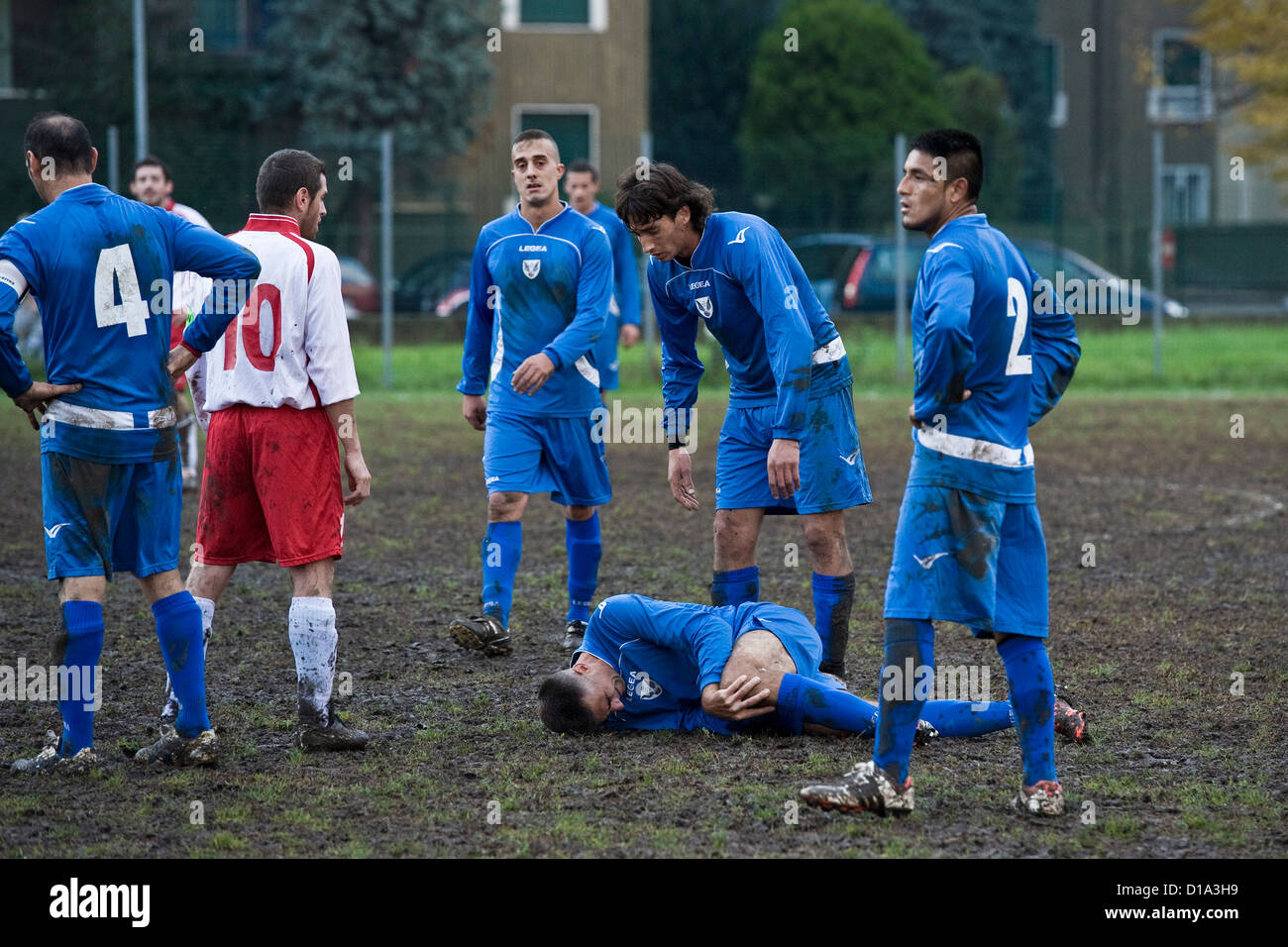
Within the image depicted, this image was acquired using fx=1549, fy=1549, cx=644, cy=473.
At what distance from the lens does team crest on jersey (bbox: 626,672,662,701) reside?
5.62m

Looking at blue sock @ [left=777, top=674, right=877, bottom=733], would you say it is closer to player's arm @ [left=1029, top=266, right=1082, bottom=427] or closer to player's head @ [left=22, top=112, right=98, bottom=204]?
player's arm @ [left=1029, top=266, right=1082, bottom=427]

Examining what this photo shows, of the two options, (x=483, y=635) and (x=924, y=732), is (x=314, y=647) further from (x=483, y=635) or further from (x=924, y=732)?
(x=924, y=732)

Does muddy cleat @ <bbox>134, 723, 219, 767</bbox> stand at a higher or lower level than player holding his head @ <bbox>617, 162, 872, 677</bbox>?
lower

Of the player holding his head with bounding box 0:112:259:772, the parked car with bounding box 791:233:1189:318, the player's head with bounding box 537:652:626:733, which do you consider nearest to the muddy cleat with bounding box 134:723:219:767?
the player holding his head with bounding box 0:112:259:772

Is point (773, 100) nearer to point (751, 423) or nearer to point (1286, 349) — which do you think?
point (1286, 349)

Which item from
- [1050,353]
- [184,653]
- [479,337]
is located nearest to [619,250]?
[479,337]

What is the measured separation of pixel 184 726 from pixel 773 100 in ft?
120

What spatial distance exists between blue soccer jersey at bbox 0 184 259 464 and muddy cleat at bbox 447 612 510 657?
1.96 meters

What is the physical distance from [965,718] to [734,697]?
831 millimetres

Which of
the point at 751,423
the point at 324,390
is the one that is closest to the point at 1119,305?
the point at 751,423

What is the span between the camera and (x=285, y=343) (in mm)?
5379

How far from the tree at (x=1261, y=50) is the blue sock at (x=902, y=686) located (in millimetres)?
24559

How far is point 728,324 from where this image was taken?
6031 mm

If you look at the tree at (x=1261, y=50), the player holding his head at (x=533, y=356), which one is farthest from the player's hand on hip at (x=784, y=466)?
the tree at (x=1261, y=50)
